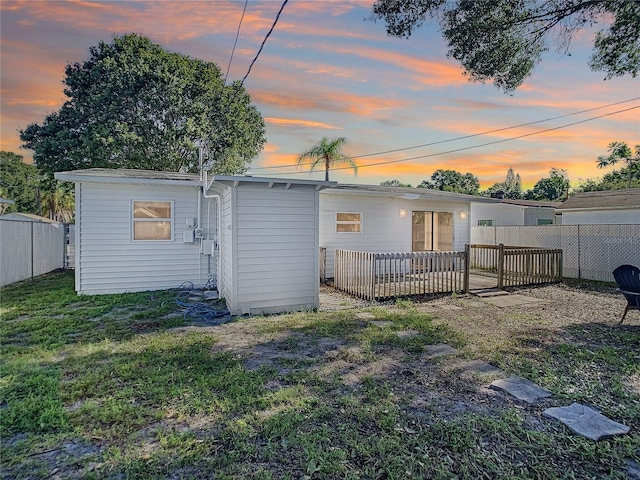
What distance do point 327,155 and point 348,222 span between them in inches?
248

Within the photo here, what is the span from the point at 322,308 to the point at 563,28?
6714 millimetres

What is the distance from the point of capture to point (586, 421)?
107 inches

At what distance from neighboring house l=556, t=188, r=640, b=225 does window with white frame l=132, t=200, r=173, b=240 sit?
53.2ft

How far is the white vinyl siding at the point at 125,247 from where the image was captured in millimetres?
7527

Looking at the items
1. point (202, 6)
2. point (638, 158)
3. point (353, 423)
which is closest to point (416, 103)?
point (202, 6)

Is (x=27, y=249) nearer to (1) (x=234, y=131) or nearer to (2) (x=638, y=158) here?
(1) (x=234, y=131)

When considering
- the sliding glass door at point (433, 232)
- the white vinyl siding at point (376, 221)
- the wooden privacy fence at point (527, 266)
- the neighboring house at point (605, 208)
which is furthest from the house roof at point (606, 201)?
the sliding glass door at point (433, 232)

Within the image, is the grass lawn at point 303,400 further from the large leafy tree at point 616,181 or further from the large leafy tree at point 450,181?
the large leafy tree at point 450,181

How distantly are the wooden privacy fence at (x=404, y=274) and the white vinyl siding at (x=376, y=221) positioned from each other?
6.04 ft

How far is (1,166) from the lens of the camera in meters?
29.8

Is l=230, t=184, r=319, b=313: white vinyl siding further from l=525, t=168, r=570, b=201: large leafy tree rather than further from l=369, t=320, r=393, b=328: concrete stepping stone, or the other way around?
l=525, t=168, r=570, b=201: large leafy tree

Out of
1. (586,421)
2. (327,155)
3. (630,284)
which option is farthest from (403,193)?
(586,421)

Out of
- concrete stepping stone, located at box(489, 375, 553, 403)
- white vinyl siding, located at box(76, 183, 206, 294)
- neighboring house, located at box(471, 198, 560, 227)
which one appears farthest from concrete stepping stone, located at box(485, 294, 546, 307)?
neighboring house, located at box(471, 198, 560, 227)

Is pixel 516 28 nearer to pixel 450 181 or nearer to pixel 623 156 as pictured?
pixel 623 156
